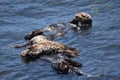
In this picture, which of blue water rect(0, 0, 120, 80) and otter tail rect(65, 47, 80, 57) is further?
otter tail rect(65, 47, 80, 57)

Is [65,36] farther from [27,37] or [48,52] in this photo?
[48,52]

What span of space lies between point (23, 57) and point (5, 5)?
25.0ft

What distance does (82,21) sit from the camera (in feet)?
57.1

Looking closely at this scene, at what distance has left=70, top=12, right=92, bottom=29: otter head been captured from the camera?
57.0 ft

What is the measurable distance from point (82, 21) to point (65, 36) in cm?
120

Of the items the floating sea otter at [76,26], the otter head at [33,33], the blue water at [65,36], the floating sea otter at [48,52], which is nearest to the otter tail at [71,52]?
the floating sea otter at [48,52]

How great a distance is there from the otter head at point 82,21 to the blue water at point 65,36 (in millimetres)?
328

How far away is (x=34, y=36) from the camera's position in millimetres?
16016

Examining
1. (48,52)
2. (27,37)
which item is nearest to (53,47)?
(48,52)

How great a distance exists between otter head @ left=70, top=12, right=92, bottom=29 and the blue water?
328 mm

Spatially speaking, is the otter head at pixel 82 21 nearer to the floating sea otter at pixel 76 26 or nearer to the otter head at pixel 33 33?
the floating sea otter at pixel 76 26

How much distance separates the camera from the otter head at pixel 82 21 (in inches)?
683

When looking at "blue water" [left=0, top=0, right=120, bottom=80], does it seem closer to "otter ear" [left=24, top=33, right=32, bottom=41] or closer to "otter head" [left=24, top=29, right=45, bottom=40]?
"otter ear" [left=24, top=33, right=32, bottom=41]

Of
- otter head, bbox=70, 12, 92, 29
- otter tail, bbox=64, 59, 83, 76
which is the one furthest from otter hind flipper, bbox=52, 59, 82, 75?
otter head, bbox=70, 12, 92, 29
